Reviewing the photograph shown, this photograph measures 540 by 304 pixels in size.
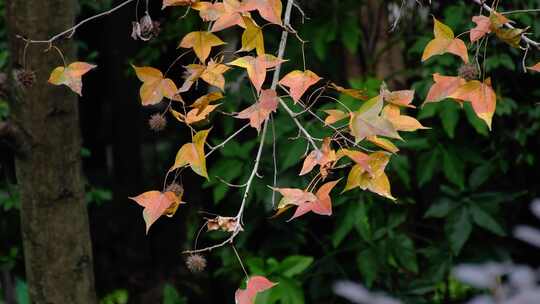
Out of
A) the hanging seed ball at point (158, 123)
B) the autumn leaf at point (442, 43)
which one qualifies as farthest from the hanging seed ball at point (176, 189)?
the autumn leaf at point (442, 43)

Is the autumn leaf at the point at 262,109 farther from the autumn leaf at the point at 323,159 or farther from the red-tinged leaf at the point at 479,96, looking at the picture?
the red-tinged leaf at the point at 479,96

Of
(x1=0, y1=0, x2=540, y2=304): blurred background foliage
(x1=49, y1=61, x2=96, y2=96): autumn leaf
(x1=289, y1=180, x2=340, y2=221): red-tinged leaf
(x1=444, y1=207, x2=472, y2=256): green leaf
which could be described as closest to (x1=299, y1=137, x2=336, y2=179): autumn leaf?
(x1=289, y1=180, x2=340, y2=221): red-tinged leaf

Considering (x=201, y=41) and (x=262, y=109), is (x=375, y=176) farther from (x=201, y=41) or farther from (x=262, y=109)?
(x=201, y=41)

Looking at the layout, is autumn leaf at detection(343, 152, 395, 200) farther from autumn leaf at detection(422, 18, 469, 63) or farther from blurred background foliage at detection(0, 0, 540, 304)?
blurred background foliage at detection(0, 0, 540, 304)

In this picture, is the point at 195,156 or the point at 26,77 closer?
the point at 195,156

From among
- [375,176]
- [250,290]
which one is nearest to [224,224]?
[250,290]

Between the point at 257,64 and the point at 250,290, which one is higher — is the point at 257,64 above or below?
above
